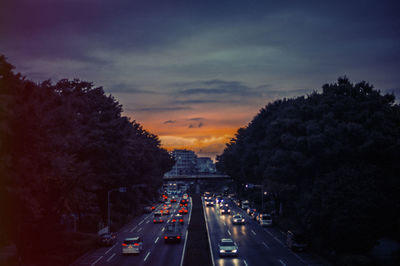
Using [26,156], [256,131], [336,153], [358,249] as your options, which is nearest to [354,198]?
[358,249]

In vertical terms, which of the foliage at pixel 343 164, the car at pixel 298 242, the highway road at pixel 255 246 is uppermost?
the foliage at pixel 343 164

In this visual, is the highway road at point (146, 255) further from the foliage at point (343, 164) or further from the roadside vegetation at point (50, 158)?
the foliage at point (343, 164)

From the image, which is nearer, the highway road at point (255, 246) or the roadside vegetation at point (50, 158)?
the roadside vegetation at point (50, 158)

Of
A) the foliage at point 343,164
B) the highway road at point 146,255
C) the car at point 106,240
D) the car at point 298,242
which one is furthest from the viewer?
the car at point 106,240

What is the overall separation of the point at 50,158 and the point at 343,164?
98.7 ft

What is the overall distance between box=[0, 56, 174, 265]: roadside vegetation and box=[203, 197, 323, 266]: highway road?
1473cm

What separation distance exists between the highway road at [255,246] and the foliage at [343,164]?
3.54m

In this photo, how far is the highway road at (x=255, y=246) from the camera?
38.4m

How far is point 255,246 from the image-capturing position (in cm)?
4759

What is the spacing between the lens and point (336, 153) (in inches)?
1919

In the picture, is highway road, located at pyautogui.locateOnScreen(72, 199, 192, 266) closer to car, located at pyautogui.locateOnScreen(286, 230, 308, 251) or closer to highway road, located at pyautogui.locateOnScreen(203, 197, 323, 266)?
highway road, located at pyautogui.locateOnScreen(203, 197, 323, 266)

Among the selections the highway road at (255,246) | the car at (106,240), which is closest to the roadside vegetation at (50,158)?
the car at (106,240)

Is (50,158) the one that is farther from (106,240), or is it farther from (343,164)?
(343,164)

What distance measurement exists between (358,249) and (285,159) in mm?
21326
